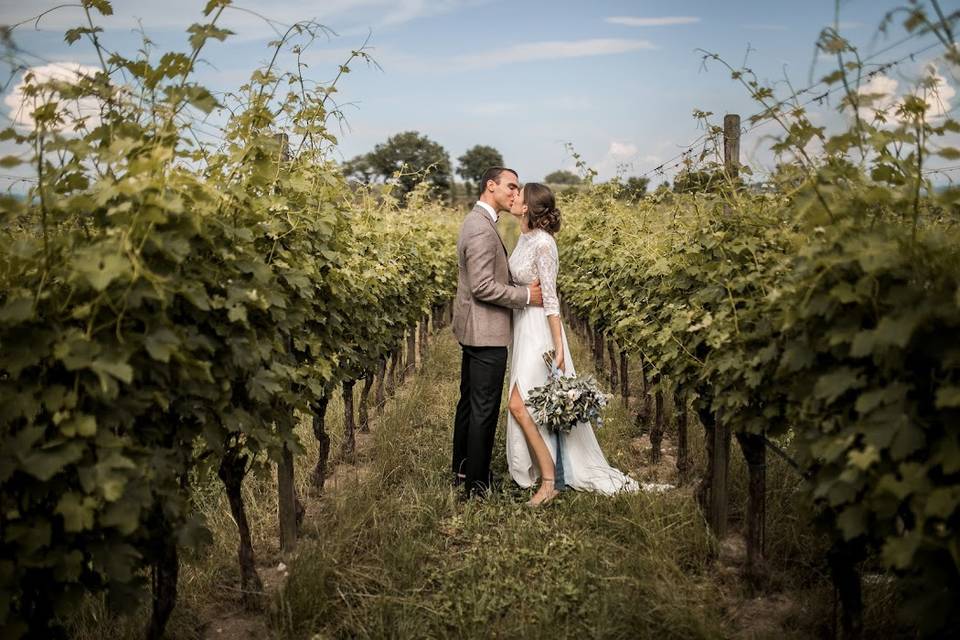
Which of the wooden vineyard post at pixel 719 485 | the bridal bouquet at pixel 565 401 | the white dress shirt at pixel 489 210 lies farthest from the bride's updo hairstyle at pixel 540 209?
the wooden vineyard post at pixel 719 485

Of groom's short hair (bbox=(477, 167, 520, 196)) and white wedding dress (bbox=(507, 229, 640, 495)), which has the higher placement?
groom's short hair (bbox=(477, 167, 520, 196))

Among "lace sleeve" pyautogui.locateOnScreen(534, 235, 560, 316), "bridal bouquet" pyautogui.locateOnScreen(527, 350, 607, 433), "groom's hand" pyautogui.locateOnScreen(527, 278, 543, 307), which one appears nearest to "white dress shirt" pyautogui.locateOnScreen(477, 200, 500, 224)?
"lace sleeve" pyautogui.locateOnScreen(534, 235, 560, 316)

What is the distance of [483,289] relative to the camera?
486cm

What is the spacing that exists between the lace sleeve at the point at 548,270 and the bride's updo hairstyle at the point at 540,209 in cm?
10

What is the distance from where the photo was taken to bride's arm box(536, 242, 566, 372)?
198 inches

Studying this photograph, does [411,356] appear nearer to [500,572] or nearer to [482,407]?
[482,407]

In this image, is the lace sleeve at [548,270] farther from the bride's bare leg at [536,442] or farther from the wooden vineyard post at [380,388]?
the wooden vineyard post at [380,388]

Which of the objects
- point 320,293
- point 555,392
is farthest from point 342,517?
point 555,392

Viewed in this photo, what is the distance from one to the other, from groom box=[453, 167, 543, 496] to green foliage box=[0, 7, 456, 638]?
185 centimetres

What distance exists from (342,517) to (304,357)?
1023 mm

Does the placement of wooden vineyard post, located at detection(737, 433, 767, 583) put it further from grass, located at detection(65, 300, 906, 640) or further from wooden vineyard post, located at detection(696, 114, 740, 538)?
wooden vineyard post, located at detection(696, 114, 740, 538)

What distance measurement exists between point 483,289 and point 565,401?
1.01m

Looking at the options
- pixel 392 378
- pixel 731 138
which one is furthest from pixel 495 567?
pixel 392 378

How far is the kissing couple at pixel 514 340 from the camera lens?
16.3 ft
